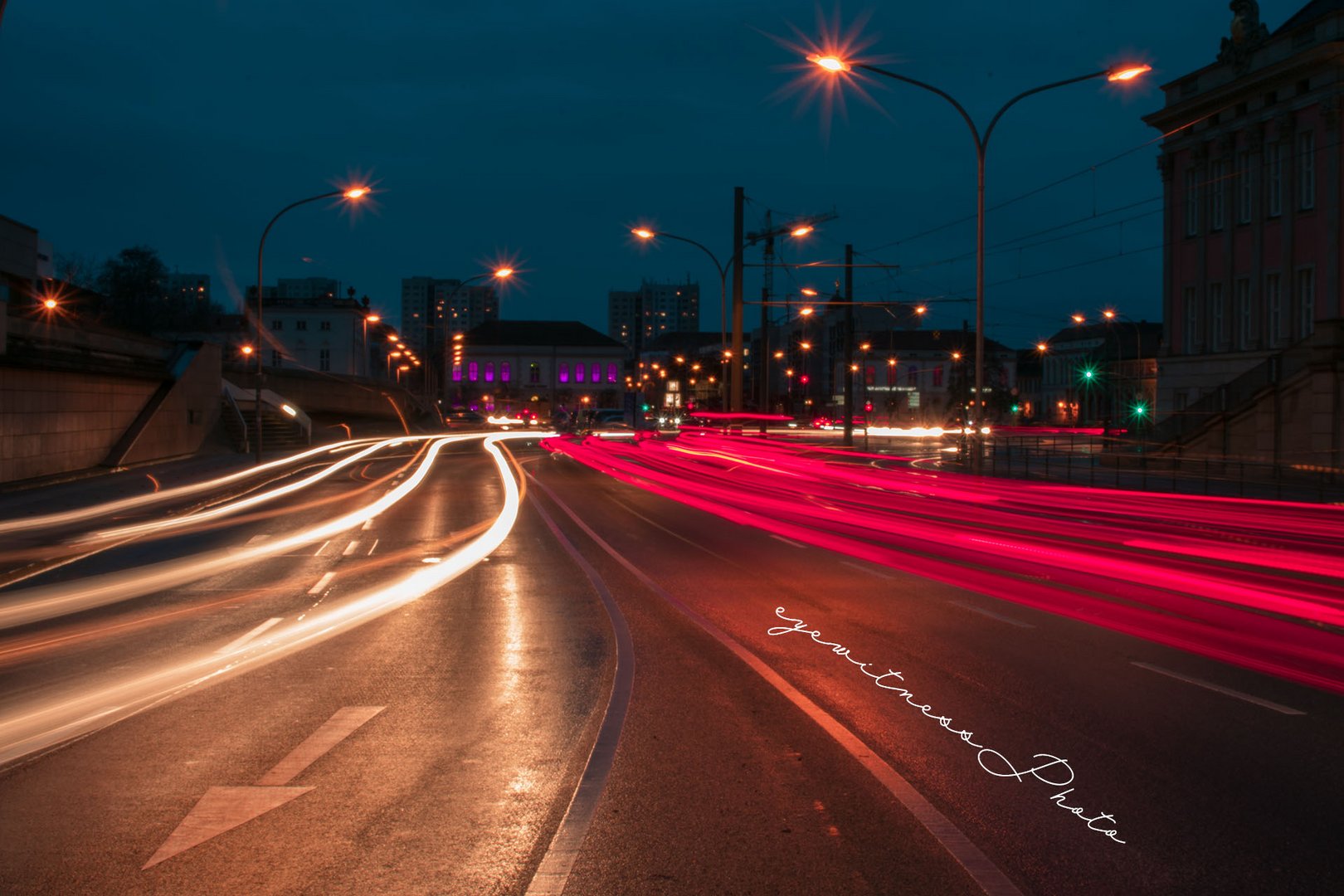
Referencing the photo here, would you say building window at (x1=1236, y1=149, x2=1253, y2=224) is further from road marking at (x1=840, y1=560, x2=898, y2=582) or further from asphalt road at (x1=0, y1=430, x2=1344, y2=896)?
asphalt road at (x1=0, y1=430, x2=1344, y2=896)

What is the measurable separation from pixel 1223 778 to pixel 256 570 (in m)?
12.8

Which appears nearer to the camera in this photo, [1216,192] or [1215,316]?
[1216,192]

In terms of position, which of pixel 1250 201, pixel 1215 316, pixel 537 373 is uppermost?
pixel 1250 201

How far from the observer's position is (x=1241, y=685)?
29.7 feet

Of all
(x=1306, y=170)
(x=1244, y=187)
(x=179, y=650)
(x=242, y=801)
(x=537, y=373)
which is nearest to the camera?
(x=242, y=801)

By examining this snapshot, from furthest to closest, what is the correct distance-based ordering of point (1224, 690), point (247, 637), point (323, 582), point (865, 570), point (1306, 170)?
1. point (1306, 170)
2. point (865, 570)
3. point (323, 582)
4. point (247, 637)
5. point (1224, 690)

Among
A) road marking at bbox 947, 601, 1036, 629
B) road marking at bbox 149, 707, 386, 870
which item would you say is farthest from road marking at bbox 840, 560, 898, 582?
road marking at bbox 149, 707, 386, 870

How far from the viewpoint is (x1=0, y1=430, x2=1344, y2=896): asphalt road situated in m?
5.27

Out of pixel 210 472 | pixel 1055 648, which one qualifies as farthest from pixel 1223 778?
pixel 210 472

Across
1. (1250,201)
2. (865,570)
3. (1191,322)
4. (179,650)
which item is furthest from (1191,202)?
(179,650)

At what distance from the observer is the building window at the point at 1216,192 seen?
156ft

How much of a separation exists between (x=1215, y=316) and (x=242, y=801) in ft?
164

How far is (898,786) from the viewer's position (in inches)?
253

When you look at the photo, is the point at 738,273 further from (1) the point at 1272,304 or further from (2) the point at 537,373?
(2) the point at 537,373
